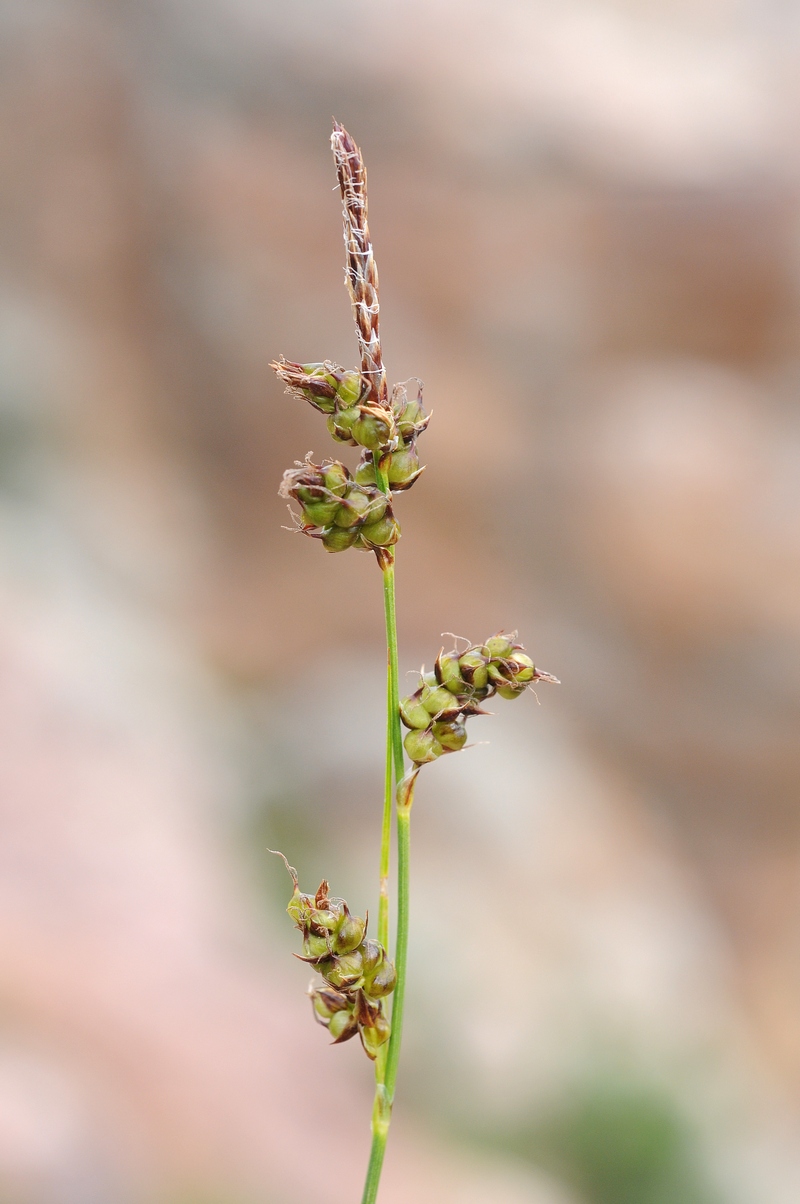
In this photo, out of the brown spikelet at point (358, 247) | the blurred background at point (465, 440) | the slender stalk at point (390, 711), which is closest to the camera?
the brown spikelet at point (358, 247)

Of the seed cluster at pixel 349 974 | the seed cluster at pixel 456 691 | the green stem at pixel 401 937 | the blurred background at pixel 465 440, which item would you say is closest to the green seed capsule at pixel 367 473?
the seed cluster at pixel 456 691

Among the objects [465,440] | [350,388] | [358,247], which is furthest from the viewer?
[465,440]

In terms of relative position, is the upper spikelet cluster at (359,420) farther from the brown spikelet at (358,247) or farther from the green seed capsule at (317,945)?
the green seed capsule at (317,945)

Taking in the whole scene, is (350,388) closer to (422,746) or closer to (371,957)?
(422,746)

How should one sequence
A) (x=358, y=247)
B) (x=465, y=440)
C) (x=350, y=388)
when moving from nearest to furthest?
(x=358, y=247), (x=350, y=388), (x=465, y=440)

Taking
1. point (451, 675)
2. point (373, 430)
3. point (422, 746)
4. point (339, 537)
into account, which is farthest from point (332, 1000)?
point (373, 430)

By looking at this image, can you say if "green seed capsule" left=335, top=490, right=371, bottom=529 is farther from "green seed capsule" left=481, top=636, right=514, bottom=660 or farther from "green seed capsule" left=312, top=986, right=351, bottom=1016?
"green seed capsule" left=312, top=986, right=351, bottom=1016

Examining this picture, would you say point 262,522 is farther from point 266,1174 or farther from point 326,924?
point 326,924
